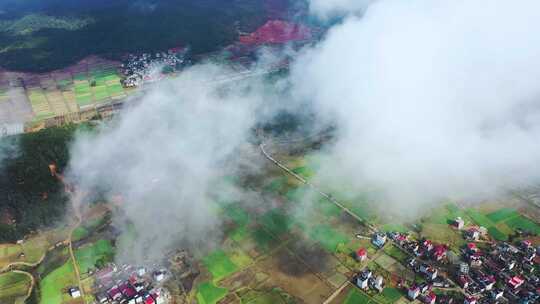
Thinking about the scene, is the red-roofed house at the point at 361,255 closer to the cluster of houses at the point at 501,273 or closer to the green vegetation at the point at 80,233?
the cluster of houses at the point at 501,273

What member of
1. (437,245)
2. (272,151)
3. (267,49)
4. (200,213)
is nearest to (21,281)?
(200,213)

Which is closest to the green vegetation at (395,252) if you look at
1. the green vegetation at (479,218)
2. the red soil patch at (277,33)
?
the green vegetation at (479,218)

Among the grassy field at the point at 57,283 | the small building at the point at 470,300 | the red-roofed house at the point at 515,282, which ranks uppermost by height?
the small building at the point at 470,300

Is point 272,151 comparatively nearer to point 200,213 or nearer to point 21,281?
point 200,213

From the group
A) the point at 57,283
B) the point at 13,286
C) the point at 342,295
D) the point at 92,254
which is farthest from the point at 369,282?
the point at 13,286

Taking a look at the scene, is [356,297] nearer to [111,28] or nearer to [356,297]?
[356,297]

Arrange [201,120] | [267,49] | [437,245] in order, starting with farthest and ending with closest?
1. [267,49]
2. [201,120]
3. [437,245]
